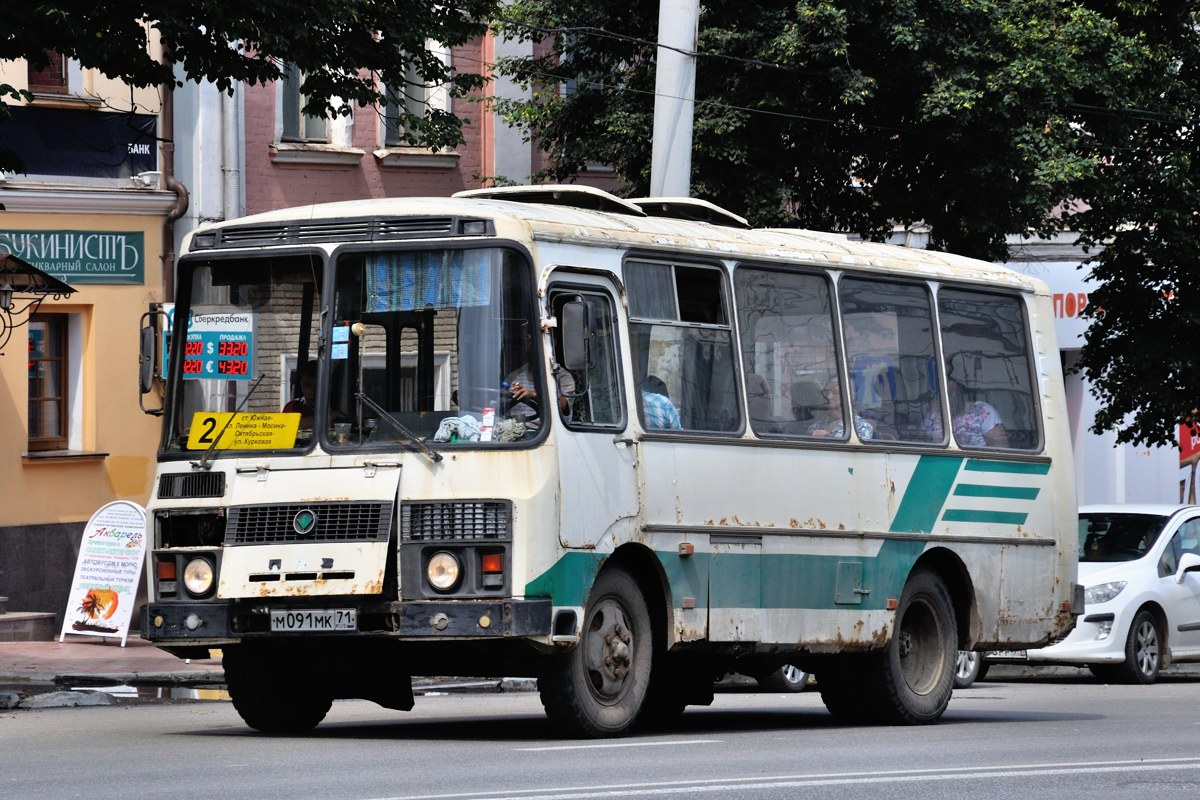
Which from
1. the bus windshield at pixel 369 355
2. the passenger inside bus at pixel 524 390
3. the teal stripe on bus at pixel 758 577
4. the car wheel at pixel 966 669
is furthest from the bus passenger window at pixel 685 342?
the car wheel at pixel 966 669

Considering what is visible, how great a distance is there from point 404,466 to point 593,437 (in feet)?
3.43

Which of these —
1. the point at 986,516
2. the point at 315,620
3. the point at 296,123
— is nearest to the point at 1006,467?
the point at 986,516

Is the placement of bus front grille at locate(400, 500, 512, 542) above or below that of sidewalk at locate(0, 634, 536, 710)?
above

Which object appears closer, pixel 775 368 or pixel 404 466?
pixel 404 466

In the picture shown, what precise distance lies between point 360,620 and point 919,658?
4681mm

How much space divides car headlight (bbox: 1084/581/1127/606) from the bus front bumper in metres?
10.9

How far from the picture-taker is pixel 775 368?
13.8 m

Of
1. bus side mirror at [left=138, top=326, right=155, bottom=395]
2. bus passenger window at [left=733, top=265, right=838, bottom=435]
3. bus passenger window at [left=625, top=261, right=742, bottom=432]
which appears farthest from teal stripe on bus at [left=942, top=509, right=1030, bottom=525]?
bus side mirror at [left=138, top=326, right=155, bottom=395]

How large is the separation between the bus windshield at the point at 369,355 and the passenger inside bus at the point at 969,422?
3987 millimetres

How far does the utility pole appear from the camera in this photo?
20609 mm

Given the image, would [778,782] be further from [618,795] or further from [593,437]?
[593,437]

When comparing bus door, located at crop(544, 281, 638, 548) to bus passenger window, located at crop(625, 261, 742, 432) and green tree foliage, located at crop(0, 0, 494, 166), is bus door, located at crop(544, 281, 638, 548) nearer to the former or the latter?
bus passenger window, located at crop(625, 261, 742, 432)

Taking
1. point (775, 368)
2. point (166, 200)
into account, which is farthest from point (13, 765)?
point (166, 200)

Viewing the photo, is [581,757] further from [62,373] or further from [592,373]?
[62,373]
